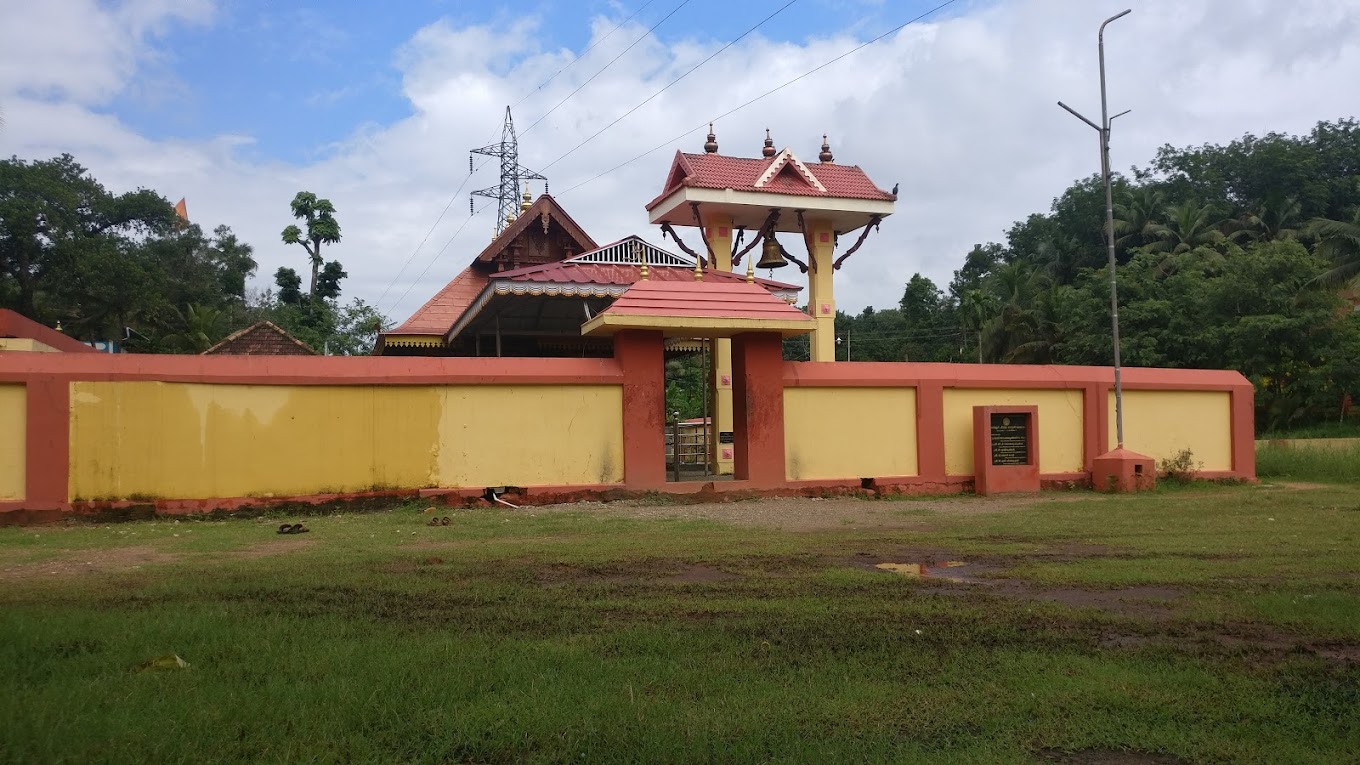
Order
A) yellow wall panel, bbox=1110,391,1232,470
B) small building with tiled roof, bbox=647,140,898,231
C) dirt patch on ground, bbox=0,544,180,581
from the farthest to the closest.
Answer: small building with tiled roof, bbox=647,140,898,231 < yellow wall panel, bbox=1110,391,1232,470 < dirt patch on ground, bbox=0,544,180,581

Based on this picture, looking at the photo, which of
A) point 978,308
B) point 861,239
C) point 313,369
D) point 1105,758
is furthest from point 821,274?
point 978,308

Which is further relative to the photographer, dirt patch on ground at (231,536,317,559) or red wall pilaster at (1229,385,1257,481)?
red wall pilaster at (1229,385,1257,481)

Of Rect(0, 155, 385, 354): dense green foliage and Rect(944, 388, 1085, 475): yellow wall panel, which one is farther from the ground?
Rect(0, 155, 385, 354): dense green foliage

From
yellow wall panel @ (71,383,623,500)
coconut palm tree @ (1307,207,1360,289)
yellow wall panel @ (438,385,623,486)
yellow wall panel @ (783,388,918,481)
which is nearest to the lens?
yellow wall panel @ (71,383,623,500)

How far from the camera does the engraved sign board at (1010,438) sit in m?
16.4

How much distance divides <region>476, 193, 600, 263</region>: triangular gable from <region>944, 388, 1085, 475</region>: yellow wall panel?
9219 millimetres

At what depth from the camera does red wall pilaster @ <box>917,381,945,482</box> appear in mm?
16453

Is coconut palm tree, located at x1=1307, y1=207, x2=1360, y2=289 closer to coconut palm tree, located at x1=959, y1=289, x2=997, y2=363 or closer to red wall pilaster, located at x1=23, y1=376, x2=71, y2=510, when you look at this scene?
coconut palm tree, located at x1=959, y1=289, x2=997, y2=363

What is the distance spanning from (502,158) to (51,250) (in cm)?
1934

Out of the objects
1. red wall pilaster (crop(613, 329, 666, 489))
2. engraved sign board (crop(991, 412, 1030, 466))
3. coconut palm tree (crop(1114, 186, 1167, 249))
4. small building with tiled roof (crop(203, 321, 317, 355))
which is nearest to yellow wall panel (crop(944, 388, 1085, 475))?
engraved sign board (crop(991, 412, 1030, 466))

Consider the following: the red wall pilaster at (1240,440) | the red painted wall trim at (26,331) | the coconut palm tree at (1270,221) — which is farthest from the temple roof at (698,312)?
the coconut palm tree at (1270,221)

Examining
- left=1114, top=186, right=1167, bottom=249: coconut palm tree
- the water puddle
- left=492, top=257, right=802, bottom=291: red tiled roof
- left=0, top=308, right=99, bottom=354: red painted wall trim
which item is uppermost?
left=1114, top=186, right=1167, bottom=249: coconut palm tree

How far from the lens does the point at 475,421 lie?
14281mm

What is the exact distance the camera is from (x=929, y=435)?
16.5 metres
